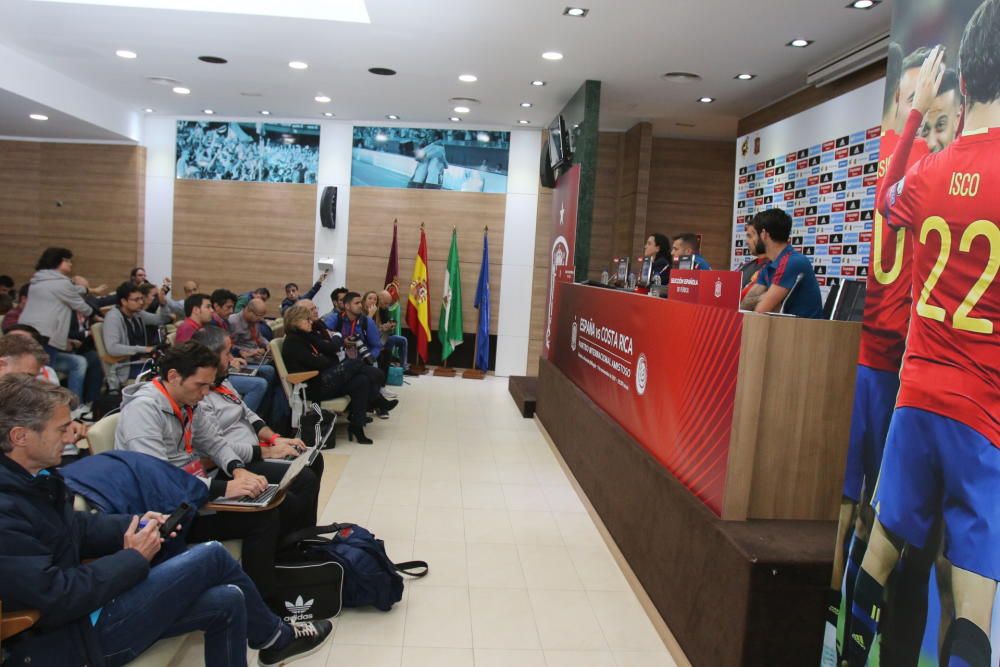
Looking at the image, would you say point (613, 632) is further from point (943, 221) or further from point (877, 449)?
point (943, 221)

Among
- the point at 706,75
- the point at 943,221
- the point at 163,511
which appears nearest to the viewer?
the point at 943,221

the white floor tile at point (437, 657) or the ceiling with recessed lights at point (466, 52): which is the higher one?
the ceiling with recessed lights at point (466, 52)

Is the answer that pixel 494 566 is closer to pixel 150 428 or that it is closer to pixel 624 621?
pixel 624 621

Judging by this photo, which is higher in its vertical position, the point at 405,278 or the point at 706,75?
the point at 706,75

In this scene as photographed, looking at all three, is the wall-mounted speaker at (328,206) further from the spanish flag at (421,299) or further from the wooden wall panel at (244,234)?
the spanish flag at (421,299)

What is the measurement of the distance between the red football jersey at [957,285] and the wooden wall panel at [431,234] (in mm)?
8577

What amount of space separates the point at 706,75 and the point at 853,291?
3976mm

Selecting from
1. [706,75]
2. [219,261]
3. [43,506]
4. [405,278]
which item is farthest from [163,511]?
[219,261]

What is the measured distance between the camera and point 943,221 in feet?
5.83

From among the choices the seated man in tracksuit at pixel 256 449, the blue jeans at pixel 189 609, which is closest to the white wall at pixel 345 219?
the seated man in tracksuit at pixel 256 449

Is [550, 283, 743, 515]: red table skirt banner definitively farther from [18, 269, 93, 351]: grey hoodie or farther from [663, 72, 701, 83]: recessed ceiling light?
[18, 269, 93, 351]: grey hoodie

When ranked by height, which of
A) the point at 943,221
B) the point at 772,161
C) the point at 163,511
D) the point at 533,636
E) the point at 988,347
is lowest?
the point at 533,636

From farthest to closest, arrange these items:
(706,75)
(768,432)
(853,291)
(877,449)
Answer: (706,75) → (853,291) → (768,432) → (877,449)

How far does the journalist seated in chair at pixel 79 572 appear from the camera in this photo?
1.81 m
